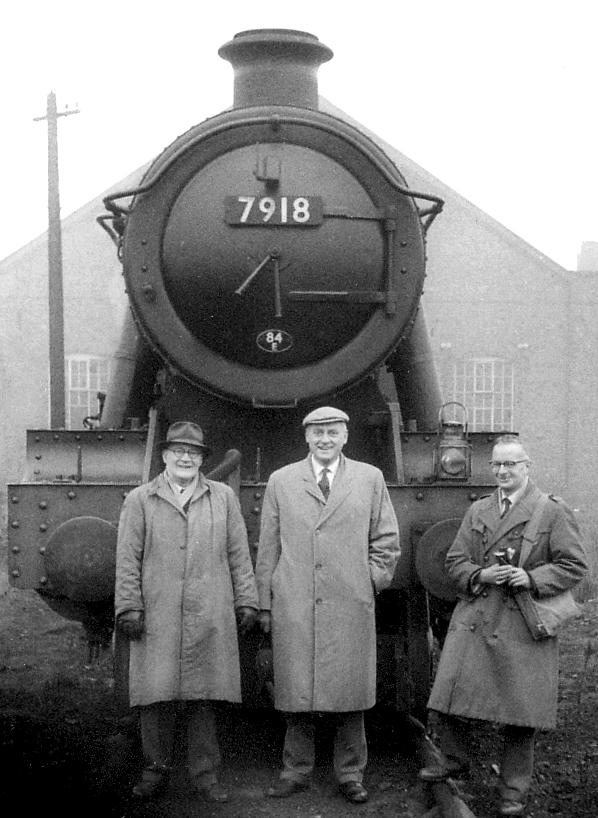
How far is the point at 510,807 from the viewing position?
4066 mm

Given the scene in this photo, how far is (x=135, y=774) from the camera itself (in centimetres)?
440

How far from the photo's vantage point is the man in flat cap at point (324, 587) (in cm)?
427

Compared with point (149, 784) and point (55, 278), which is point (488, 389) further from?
point (149, 784)

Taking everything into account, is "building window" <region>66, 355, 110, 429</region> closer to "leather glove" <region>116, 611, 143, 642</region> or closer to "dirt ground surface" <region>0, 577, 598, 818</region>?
"dirt ground surface" <region>0, 577, 598, 818</region>

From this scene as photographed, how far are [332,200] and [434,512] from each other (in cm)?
146

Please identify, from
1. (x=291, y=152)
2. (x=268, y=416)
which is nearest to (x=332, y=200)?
(x=291, y=152)

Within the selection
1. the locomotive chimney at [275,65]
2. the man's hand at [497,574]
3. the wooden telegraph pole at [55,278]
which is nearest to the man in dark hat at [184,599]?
the man's hand at [497,574]

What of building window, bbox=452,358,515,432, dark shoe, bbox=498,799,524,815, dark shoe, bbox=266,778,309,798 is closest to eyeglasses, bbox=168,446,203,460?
dark shoe, bbox=266,778,309,798

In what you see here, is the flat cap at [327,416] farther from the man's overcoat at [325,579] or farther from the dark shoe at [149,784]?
→ the dark shoe at [149,784]

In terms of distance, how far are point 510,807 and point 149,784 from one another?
4.48 ft

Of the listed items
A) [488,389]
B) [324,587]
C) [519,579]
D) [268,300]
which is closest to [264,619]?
[324,587]

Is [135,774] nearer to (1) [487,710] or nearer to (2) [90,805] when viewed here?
(2) [90,805]

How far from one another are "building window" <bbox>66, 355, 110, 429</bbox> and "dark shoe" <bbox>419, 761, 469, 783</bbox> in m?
18.4

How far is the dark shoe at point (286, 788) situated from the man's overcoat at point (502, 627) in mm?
616
